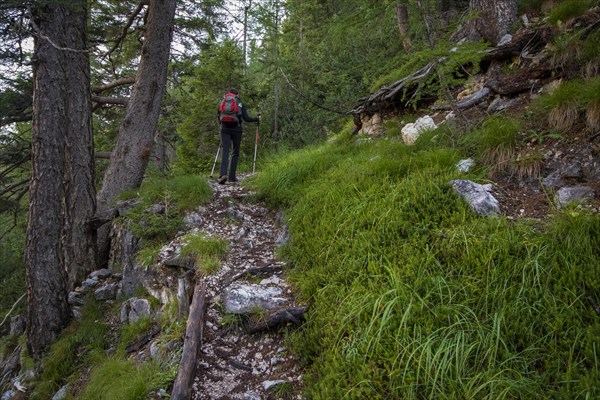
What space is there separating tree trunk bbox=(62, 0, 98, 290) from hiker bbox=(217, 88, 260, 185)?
2.45 m

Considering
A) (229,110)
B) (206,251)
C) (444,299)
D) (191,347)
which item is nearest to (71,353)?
(206,251)

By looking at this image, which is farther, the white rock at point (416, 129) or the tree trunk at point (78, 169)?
the tree trunk at point (78, 169)

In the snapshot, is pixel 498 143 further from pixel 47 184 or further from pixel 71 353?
pixel 47 184

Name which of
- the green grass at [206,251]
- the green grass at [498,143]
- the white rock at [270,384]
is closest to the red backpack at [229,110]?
the green grass at [206,251]

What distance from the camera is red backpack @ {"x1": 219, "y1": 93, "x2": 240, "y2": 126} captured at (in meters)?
6.96

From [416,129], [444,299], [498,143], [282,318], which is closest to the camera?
[444,299]

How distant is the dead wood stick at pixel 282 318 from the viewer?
3.17 m

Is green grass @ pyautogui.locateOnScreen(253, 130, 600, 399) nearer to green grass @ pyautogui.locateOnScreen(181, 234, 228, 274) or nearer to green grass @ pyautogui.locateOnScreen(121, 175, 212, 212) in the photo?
green grass @ pyautogui.locateOnScreen(181, 234, 228, 274)

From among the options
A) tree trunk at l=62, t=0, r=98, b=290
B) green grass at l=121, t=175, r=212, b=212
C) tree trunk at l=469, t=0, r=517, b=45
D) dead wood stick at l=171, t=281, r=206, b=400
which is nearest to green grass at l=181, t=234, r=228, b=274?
dead wood stick at l=171, t=281, r=206, b=400

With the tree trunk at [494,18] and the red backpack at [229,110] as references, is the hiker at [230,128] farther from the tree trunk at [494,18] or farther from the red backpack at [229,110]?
the tree trunk at [494,18]

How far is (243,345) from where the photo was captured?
3.26 m

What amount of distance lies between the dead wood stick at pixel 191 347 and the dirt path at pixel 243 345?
0.37ft

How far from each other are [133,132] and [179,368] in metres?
5.10

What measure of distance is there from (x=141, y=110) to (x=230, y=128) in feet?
5.91
